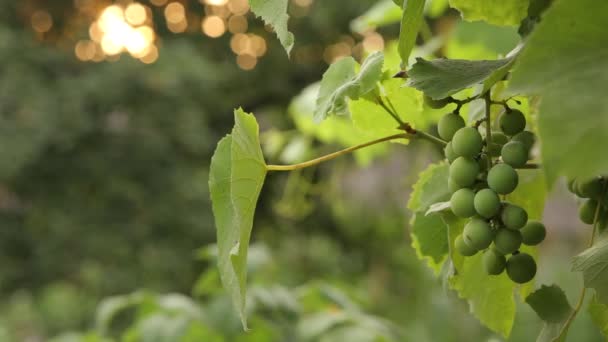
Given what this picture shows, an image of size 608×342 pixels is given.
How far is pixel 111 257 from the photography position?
7.63 feet

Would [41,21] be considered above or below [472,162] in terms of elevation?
above

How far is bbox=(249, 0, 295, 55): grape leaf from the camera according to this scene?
197mm

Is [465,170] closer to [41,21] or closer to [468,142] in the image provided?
[468,142]

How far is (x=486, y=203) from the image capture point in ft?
0.64

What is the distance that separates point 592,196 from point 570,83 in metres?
0.10

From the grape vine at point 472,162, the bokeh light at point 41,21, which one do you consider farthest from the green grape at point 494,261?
the bokeh light at point 41,21

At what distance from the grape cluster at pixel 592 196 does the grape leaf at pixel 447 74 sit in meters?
0.05

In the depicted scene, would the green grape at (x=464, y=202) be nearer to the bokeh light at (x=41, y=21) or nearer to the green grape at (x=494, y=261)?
the green grape at (x=494, y=261)

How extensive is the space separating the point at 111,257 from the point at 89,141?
14.5 inches

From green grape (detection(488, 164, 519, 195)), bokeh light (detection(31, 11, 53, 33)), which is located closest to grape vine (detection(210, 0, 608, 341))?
green grape (detection(488, 164, 519, 195))

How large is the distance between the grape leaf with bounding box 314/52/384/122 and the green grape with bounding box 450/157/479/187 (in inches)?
1.3

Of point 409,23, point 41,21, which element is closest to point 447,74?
point 409,23

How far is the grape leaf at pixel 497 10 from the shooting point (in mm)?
212

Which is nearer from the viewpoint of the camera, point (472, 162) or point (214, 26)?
point (472, 162)
